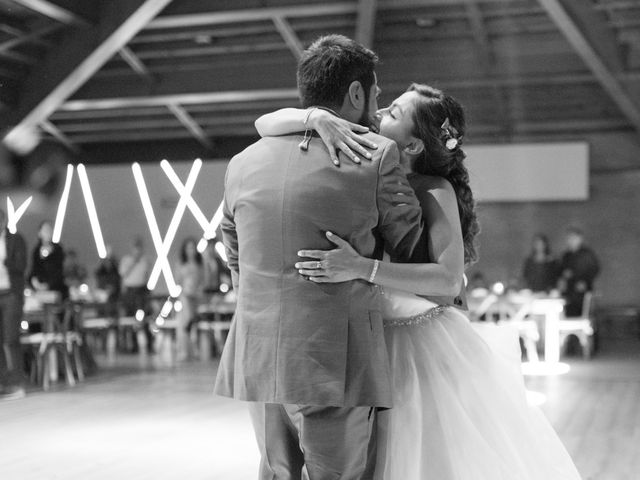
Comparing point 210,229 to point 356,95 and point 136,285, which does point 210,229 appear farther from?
point 356,95

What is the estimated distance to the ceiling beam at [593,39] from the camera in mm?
8812

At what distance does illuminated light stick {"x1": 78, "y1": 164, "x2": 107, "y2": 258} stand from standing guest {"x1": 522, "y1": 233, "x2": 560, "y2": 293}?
7.56m

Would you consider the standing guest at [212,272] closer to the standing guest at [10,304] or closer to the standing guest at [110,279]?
the standing guest at [110,279]

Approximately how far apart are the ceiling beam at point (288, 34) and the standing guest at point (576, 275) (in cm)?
392

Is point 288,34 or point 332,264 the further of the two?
point 288,34

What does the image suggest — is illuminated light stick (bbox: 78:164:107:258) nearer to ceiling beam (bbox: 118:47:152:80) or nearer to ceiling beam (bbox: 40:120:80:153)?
ceiling beam (bbox: 40:120:80:153)

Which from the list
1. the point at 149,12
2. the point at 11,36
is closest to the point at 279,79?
the point at 149,12

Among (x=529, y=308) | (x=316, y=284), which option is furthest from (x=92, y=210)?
(x=316, y=284)

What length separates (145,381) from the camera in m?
8.00

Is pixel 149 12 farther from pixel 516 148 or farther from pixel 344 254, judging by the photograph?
pixel 344 254

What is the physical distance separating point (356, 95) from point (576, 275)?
9.06 metres

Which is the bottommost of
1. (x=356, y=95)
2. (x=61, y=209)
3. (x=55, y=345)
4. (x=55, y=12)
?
(x=55, y=345)

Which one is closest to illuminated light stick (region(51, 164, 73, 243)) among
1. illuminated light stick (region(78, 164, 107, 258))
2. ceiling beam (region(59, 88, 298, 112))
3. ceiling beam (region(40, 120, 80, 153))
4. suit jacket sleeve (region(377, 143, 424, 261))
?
illuminated light stick (region(78, 164, 107, 258))

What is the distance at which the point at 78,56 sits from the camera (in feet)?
32.4
